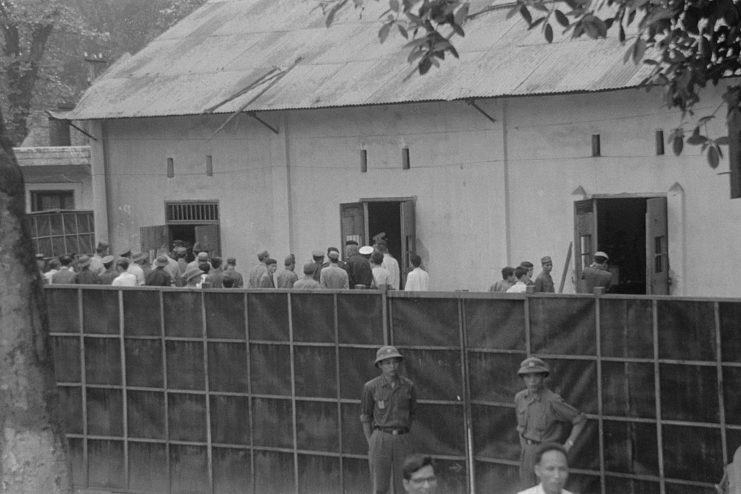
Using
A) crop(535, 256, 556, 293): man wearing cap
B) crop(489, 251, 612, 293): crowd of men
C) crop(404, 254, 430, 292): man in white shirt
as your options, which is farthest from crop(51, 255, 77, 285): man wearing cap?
crop(535, 256, 556, 293): man wearing cap

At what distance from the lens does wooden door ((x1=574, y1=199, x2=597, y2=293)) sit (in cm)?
2003

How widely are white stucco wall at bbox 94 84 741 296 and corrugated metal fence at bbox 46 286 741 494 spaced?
8.10m

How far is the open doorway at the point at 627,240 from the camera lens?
19.7m

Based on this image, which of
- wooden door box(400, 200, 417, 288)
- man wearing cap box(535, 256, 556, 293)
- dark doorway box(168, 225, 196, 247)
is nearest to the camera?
man wearing cap box(535, 256, 556, 293)

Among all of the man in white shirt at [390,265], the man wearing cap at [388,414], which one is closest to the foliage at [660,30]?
the man wearing cap at [388,414]

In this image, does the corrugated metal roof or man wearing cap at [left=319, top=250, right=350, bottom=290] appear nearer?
man wearing cap at [left=319, top=250, right=350, bottom=290]

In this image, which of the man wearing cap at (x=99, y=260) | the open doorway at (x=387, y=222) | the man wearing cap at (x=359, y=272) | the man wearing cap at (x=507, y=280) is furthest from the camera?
the open doorway at (x=387, y=222)

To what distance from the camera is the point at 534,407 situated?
11.5m

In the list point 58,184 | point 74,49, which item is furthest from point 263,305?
point 74,49

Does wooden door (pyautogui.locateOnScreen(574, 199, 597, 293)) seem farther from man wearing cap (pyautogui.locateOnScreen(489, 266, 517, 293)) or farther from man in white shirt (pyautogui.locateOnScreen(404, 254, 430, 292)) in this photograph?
man wearing cap (pyautogui.locateOnScreen(489, 266, 517, 293))

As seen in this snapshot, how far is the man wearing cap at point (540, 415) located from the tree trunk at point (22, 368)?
3.99 metres

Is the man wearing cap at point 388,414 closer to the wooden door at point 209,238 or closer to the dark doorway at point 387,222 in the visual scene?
the dark doorway at point 387,222

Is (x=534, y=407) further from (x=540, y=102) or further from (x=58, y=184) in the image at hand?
(x=58, y=184)

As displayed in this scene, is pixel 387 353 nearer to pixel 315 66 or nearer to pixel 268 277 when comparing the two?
pixel 268 277
